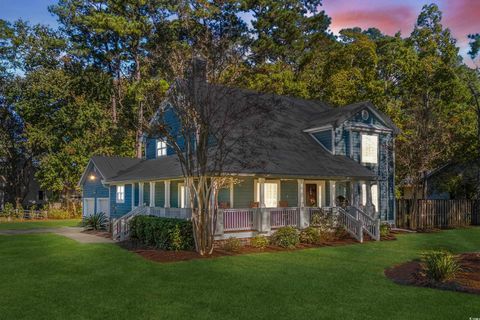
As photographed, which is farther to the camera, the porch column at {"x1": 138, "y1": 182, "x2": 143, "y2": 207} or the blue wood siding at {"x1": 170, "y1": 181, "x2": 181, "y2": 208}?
the porch column at {"x1": 138, "y1": 182, "x2": 143, "y2": 207}

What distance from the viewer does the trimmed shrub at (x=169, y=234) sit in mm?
16625

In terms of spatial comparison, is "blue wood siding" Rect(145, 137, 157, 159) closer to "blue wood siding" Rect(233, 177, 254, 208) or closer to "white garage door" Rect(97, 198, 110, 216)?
"white garage door" Rect(97, 198, 110, 216)

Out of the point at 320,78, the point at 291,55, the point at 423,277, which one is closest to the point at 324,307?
the point at 423,277

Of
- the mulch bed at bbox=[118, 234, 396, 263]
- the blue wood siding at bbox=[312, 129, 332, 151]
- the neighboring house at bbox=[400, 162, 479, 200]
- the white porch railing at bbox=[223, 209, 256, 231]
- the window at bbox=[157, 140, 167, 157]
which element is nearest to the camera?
the mulch bed at bbox=[118, 234, 396, 263]

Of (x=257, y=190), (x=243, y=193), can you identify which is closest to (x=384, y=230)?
(x=257, y=190)

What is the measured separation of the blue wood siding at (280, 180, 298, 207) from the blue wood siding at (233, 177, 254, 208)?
2123mm

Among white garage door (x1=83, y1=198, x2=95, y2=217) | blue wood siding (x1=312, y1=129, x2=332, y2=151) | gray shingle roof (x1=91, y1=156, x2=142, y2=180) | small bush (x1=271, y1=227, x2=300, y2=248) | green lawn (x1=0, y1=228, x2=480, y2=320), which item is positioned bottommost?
green lawn (x1=0, y1=228, x2=480, y2=320)

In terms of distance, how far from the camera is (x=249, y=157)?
18.9 metres

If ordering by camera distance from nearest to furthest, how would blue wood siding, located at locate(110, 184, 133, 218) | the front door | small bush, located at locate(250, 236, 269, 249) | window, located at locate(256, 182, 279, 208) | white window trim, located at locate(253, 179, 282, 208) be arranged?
1. small bush, located at locate(250, 236, 269, 249)
2. white window trim, located at locate(253, 179, 282, 208)
3. window, located at locate(256, 182, 279, 208)
4. the front door
5. blue wood siding, located at locate(110, 184, 133, 218)

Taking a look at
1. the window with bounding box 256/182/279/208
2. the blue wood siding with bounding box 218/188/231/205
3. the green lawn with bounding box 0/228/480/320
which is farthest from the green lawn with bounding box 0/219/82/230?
the window with bounding box 256/182/279/208

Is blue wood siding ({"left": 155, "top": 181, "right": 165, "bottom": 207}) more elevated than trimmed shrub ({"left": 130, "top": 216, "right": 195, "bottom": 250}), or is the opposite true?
blue wood siding ({"left": 155, "top": 181, "right": 165, "bottom": 207})

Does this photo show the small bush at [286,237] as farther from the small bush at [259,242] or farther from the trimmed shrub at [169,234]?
the trimmed shrub at [169,234]

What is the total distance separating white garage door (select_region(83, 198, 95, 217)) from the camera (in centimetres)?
3041

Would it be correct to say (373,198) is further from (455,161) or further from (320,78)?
(320,78)
